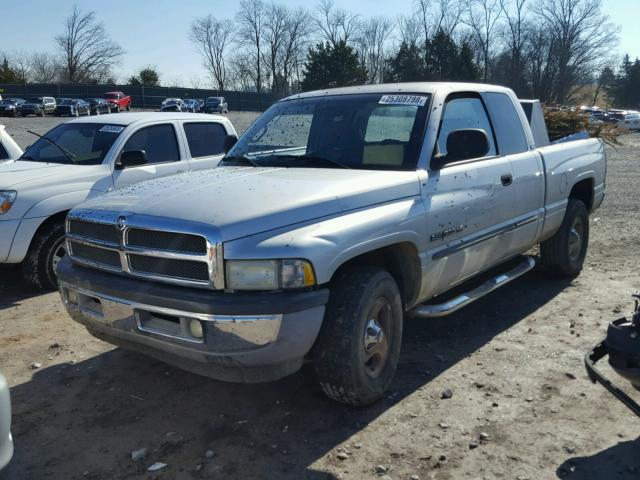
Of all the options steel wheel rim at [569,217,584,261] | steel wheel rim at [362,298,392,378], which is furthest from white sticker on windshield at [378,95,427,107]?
steel wheel rim at [569,217,584,261]

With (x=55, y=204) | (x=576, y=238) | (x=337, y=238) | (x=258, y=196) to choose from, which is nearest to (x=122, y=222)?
(x=258, y=196)

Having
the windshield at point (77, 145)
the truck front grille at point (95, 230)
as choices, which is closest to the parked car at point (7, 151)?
the windshield at point (77, 145)

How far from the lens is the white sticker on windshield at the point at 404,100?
14.0 ft

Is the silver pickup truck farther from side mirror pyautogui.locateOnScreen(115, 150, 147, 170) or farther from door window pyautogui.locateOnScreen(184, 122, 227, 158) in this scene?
door window pyautogui.locateOnScreen(184, 122, 227, 158)

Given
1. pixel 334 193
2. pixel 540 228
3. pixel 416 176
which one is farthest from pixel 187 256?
pixel 540 228

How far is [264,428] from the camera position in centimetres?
352

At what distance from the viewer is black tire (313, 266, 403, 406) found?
3342mm

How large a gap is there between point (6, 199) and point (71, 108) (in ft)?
149

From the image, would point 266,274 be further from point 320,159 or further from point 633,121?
point 633,121

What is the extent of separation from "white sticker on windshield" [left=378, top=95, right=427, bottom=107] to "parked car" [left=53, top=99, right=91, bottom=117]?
154 feet

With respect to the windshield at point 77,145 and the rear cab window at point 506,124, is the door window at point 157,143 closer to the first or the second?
the windshield at point 77,145

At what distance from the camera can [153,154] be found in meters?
7.20

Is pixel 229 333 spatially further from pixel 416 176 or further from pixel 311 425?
pixel 416 176

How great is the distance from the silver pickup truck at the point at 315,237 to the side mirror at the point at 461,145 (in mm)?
15
